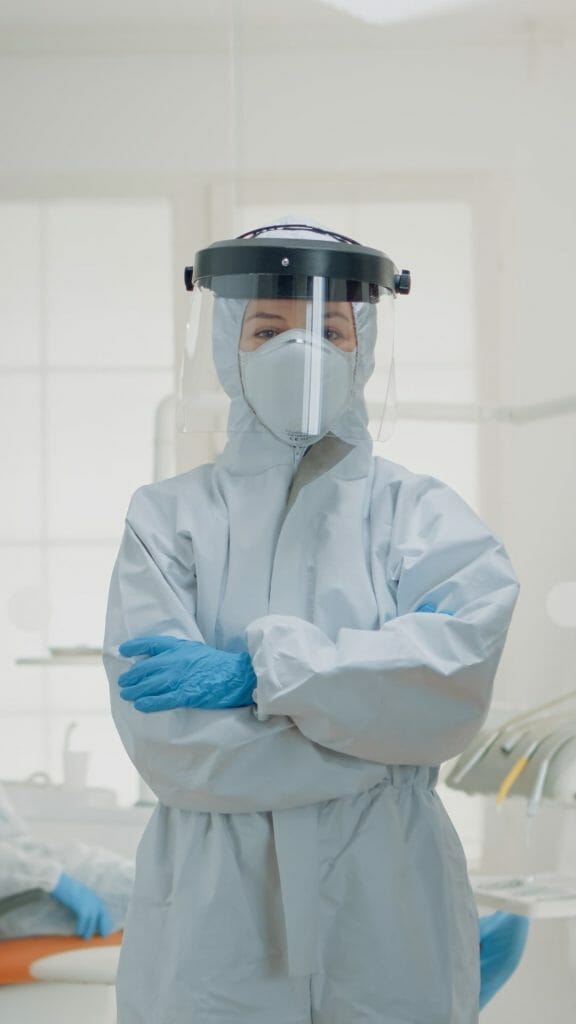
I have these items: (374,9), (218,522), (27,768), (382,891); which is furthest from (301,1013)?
(374,9)

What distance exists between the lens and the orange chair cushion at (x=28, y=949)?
8.27 ft

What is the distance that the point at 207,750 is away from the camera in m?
1.48

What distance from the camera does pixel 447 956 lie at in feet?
5.12

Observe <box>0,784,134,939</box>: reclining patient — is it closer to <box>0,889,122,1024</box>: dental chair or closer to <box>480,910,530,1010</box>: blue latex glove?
<box>0,889,122,1024</box>: dental chair

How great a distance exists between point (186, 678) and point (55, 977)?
129 centimetres

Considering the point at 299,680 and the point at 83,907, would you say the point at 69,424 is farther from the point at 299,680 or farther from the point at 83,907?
the point at 299,680

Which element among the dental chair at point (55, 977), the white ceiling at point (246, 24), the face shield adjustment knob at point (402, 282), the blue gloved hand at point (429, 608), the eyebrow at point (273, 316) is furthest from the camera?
the white ceiling at point (246, 24)

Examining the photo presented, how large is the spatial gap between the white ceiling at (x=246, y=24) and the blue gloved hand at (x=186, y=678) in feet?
7.36

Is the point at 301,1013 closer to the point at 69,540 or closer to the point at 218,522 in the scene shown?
the point at 218,522

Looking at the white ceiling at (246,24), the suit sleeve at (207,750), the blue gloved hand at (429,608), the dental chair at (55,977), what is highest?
the white ceiling at (246,24)

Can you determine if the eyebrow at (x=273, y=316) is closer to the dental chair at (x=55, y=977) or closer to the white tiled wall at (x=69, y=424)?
the dental chair at (x=55, y=977)

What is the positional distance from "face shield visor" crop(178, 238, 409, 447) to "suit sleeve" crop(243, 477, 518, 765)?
0.22 meters

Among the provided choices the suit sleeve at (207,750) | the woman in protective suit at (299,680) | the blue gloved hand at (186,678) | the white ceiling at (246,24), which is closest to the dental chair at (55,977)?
the woman in protective suit at (299,680)

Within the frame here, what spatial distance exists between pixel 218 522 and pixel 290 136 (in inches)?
76.7
